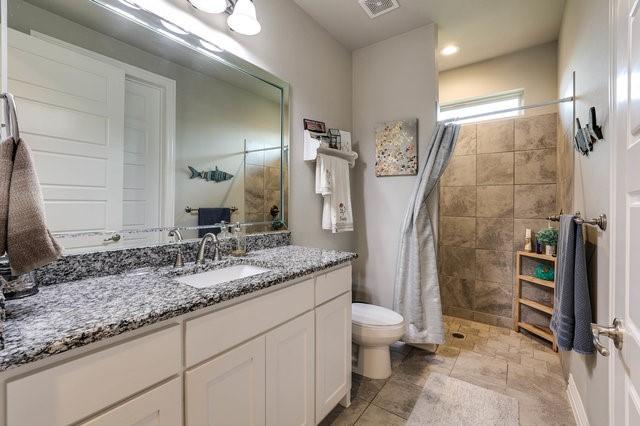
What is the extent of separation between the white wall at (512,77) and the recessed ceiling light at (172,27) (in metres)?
2.73

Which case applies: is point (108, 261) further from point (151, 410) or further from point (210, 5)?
point (210, 5)

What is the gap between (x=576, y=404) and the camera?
1.56 meters

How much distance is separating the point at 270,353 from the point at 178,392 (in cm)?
37

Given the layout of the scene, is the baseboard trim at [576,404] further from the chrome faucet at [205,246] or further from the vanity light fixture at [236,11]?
the vanity light fixture at [236,11]

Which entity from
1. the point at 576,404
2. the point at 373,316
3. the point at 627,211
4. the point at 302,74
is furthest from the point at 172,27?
the point at 576,404

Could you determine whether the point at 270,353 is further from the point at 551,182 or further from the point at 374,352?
the point at 551,182

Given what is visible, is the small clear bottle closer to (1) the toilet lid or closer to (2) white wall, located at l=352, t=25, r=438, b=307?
(1) the toilet lid

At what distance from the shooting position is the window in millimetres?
2795

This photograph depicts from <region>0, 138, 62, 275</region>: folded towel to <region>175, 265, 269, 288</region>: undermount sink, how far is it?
558mm

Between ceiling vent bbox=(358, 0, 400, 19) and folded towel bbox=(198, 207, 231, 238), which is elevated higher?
ceiling vent bbox=(358, 0, 400, 19)

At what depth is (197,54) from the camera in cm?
150

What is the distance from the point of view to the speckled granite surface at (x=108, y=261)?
3.34 ft

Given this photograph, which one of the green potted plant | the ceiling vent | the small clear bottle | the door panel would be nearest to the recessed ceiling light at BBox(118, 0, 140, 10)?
the small clear bottle

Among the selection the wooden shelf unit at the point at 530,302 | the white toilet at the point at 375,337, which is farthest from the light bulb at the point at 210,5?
the wooden shelf unit at the point at 530,302
